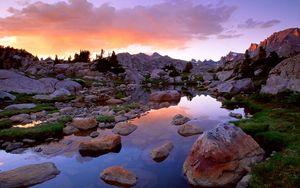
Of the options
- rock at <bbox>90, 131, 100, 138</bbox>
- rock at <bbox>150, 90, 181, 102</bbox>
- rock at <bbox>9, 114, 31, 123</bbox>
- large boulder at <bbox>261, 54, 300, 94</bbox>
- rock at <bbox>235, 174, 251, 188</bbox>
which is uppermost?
large boulder at <bbox>261, 54, 300, 94</bbox>

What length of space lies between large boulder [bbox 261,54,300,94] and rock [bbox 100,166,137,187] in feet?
78.7

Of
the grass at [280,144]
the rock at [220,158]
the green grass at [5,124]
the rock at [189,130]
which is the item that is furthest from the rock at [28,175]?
the green grass at [5,124]

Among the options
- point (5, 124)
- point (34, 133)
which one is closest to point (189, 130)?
point (34, 133)

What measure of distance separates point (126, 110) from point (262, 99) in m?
16.1

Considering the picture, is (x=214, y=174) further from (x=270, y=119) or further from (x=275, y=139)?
(x=270, y=119)

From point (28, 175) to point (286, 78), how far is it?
1267 inches

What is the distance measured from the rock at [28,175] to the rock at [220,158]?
24.1 feet

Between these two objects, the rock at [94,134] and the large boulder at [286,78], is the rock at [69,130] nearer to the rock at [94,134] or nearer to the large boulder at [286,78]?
the rock at [94,134]

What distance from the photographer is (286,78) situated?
36.5 meters

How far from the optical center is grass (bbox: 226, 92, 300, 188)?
1232cm

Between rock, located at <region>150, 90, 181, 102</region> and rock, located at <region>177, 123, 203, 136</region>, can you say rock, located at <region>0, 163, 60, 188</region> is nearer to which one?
rock, located at <region>177, 123, 203, 136</region>

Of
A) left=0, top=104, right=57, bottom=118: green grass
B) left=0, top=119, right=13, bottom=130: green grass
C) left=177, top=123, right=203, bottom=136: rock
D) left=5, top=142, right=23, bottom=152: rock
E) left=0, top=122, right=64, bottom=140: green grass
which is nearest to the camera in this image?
left=5, top=142, right=23, bottom=152: rock

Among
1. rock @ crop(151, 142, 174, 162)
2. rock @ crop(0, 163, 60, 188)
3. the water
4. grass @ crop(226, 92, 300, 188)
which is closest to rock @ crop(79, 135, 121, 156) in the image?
the water

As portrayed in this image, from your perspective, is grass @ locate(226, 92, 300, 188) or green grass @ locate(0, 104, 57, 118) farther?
green grass @ locate(0, 104, 57, 118)
